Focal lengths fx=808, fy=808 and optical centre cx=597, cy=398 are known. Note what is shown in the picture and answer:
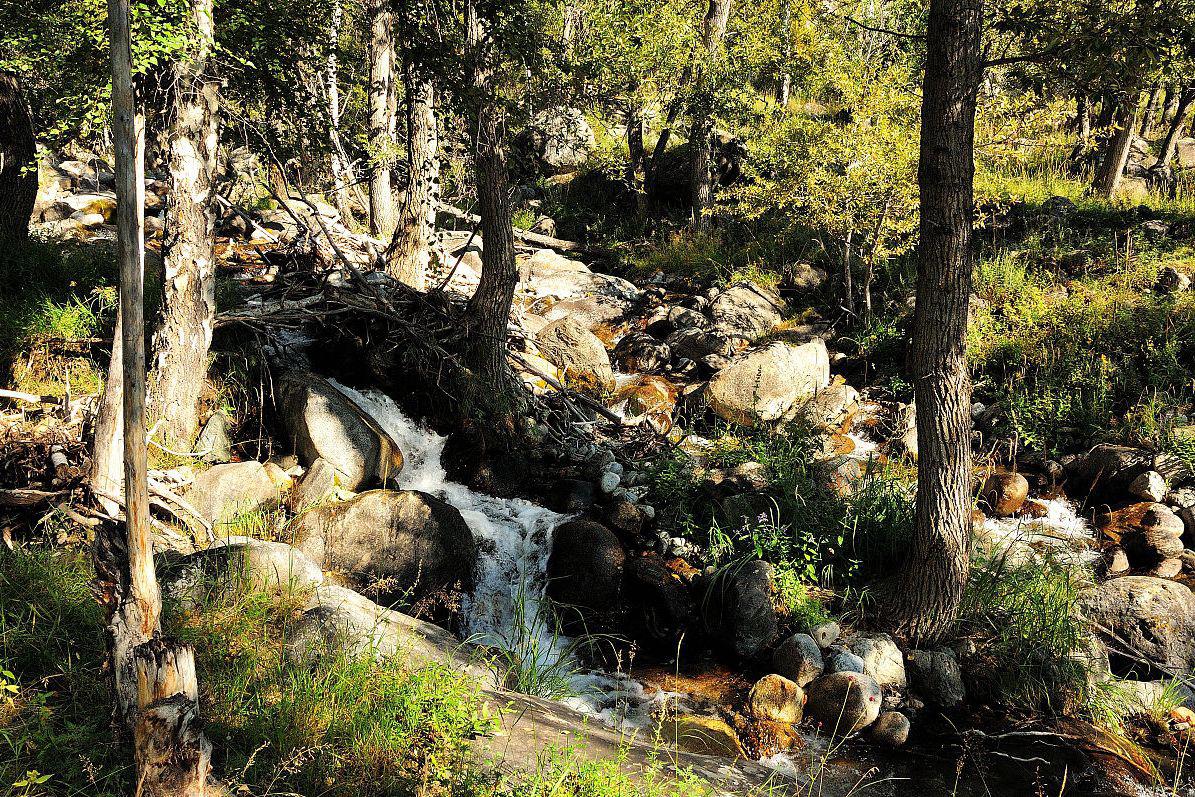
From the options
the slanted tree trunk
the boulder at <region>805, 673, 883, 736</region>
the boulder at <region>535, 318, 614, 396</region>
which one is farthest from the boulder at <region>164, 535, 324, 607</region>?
the boulder at <region>535, 318, 614, 396</region>

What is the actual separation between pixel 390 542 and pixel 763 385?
5493 mm

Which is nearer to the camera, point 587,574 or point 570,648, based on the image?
point 570,648

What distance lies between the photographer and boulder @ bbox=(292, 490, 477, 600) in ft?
→ 19.7

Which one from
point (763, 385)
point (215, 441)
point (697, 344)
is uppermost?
point (697, 344)

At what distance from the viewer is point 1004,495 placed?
8180mm

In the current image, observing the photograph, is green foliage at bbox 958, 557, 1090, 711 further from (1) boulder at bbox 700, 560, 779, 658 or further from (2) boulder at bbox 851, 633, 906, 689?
(1) boulder at bbox 700, 560, 779, 658

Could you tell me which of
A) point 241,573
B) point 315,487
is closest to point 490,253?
point 315,487

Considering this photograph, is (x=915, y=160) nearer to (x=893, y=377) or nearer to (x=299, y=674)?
(x=893, y=377)

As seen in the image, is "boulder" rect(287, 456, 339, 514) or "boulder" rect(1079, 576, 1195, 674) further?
"boulder" rect(287, 456, 339, 514)

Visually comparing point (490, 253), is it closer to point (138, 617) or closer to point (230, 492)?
point (230, 492)

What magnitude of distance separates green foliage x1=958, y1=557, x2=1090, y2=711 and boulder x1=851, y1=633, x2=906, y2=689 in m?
0.48

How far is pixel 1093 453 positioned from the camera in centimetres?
856

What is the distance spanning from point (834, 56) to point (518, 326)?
6608 millimetres

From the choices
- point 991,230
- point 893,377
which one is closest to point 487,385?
point 893,377
